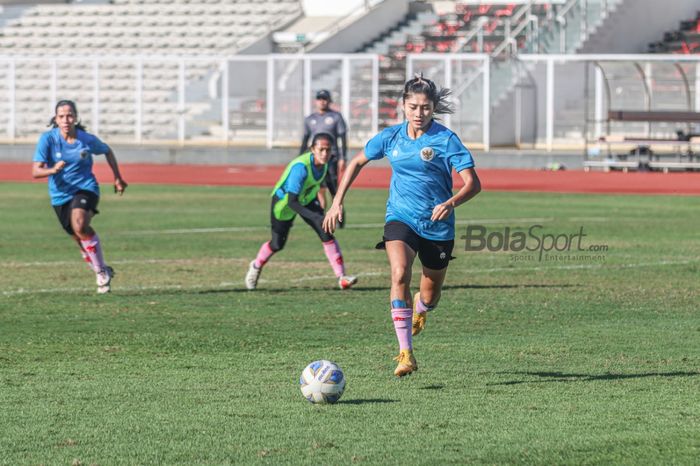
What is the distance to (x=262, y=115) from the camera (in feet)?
136

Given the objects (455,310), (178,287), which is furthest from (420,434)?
(178,287)

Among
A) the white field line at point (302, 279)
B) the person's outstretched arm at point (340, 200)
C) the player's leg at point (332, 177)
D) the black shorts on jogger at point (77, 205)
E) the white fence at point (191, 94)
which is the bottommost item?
the white field line at point (302, 279)

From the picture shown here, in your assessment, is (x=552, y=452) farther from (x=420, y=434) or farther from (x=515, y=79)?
(x=515, y=79)

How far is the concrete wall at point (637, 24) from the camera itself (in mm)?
45188

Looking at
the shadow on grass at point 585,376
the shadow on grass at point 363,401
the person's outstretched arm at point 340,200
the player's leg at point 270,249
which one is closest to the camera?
the shadow on grass at point 363,401

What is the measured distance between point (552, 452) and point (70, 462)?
2.35 metres

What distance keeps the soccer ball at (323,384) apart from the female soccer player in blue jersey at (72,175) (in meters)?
6.42

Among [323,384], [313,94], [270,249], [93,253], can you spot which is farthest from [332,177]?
[313,94]

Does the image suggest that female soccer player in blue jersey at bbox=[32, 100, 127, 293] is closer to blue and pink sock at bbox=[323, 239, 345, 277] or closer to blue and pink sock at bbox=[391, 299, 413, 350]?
blue and pink sock at bbox=[323, 239, 345, 277]

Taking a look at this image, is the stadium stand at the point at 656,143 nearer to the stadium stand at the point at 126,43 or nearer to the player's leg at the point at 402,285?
the stadium stand at the point at 126,43

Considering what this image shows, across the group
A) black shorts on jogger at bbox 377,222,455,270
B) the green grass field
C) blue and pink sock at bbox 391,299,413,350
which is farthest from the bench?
blue and pink sock at bbox 391,299,413,350

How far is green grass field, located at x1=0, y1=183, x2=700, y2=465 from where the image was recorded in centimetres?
735

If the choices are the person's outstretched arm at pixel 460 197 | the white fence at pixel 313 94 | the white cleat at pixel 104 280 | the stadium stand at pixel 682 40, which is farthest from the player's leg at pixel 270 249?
the stadium stand at pixel 682 40

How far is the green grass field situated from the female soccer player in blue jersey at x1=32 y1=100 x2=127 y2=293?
0.57 metres
